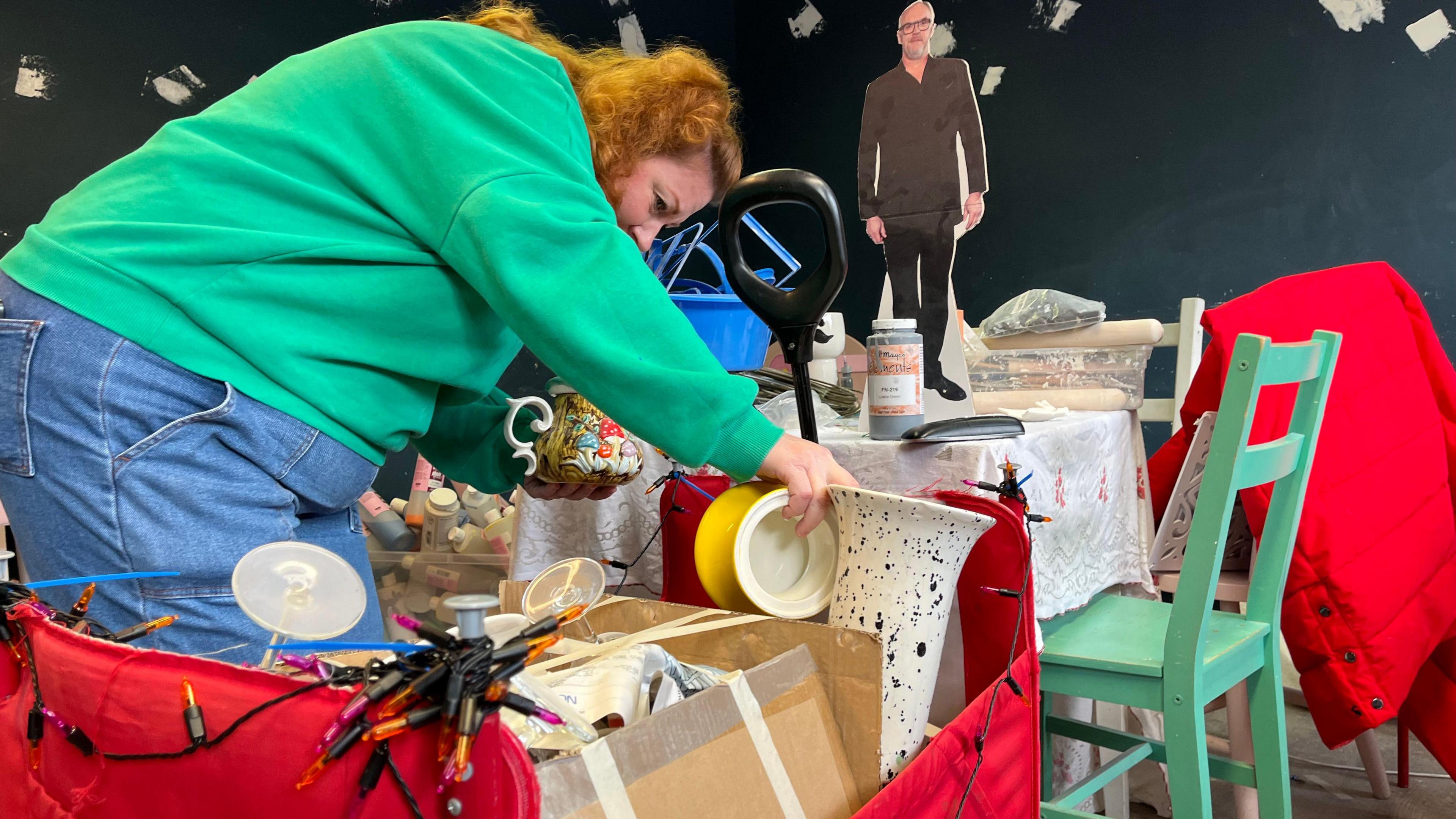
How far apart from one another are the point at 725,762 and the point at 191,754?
12.7 inches

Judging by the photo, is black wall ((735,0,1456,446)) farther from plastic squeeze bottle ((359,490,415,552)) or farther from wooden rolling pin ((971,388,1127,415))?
plastic squeeze bottle ((359,490,415,552))

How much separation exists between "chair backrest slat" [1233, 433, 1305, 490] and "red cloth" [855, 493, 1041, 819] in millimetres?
379

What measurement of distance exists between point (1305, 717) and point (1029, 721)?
2088mm

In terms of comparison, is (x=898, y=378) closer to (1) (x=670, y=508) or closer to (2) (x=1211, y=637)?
(1) (x=670, y=508)

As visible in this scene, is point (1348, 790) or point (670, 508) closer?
point (670, 508)

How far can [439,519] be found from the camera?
2223 mm

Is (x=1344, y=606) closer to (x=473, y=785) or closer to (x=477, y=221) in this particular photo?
(x=477, y=221)

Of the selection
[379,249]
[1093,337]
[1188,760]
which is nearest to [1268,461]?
[1188,760]

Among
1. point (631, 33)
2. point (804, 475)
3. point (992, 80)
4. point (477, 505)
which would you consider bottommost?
point (477, 505)

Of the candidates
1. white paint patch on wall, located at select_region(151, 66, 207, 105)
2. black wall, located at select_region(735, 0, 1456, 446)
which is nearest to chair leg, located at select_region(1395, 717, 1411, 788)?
black wall, located at select_region(735, 0, 1456, 446)

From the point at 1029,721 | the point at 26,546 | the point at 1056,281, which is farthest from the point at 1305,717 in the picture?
the point at 26,546

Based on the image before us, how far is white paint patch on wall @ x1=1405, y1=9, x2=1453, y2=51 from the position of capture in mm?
2672

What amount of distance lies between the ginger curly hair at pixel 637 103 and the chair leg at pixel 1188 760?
90 centimetres

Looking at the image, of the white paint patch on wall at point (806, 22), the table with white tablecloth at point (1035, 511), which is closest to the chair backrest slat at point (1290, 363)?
the table with white tablecloth at point (1035, 511)
